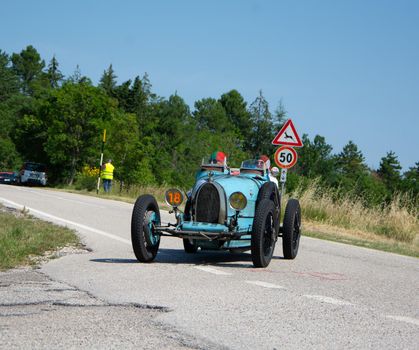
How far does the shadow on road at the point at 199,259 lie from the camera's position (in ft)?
33.4

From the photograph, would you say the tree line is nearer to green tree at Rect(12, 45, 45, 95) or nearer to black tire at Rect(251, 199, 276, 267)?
green tree at Rect(12, 45, 45, 95)

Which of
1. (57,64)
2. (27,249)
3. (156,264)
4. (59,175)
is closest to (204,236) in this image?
(156,264)

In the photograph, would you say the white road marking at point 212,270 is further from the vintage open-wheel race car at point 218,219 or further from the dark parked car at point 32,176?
the dark parked car at point 32,176

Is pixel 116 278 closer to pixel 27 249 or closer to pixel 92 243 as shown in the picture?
pixel 27 249

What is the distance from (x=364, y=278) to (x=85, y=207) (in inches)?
558

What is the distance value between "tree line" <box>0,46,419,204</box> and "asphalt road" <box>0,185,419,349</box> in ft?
40.4

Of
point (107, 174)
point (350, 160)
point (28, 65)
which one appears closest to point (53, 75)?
point (28, 65)

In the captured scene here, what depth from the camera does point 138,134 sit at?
5772cm

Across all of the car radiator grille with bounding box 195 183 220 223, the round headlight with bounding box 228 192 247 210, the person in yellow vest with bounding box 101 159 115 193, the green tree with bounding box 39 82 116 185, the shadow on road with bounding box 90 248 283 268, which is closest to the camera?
the round headlight with bounding box 228 192 247 210

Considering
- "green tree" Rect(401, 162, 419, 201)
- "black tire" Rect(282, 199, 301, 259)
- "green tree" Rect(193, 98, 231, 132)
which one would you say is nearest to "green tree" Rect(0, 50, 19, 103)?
"green tree" Rect(193, 98, 231, 132)

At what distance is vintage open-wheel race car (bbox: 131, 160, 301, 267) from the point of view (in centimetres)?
959

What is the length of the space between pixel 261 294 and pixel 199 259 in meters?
3.37

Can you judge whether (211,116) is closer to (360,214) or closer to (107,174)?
(107,174)

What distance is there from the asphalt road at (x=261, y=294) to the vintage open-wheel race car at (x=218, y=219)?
28 centimetres
